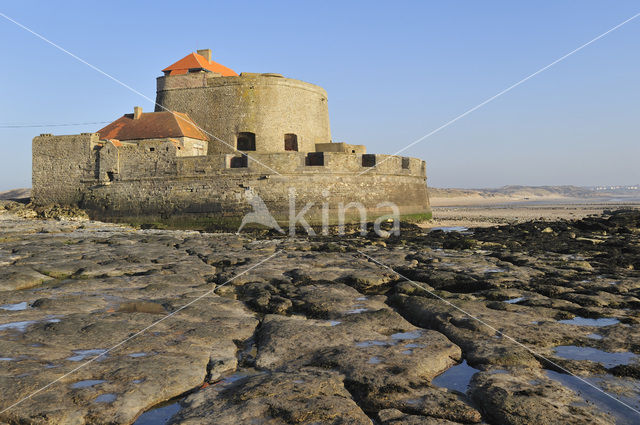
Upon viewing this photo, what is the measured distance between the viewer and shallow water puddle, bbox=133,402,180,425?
7.55 feet

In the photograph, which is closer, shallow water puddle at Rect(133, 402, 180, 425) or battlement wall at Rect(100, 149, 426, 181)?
shallow water puddle at Rect(133, 402, 180, 425)

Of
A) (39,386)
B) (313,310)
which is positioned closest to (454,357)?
(313,310)

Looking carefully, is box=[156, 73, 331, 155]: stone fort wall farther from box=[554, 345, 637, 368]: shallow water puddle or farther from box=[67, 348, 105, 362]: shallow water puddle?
box=[554, 345, 637, 368]: shallow water puddle

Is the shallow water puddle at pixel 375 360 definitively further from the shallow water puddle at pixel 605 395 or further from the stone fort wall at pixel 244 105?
the stone fort wall at pixel 244 105

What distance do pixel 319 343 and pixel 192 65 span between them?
858 inches

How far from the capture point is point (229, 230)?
51.6 feet

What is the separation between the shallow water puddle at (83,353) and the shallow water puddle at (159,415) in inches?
35.5

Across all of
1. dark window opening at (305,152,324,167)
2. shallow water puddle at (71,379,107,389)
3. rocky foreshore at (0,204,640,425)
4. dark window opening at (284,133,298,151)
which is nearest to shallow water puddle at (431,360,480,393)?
rocky foreshore at (0,204,640,425)

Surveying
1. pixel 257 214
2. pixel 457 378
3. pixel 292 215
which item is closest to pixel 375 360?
pixel 457 378

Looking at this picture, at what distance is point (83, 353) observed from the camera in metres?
3.15

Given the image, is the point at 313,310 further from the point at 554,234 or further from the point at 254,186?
the point at 254,186

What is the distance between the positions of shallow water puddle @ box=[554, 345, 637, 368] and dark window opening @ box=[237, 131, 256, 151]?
Result: 18.5 meters

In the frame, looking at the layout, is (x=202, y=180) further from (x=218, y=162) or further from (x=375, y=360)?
(x=375, y=360)

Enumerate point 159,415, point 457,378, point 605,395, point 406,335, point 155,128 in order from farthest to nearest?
point 155,128, point 406,335, point 457,378, point 605,395, point 159,415
